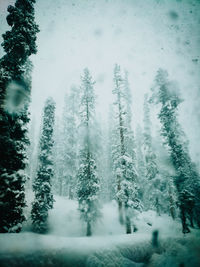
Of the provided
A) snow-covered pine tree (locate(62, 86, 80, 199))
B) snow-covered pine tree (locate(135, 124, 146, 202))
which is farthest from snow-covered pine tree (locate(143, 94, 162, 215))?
snow-covered pine tree (locate(62, 86, 80, 199))

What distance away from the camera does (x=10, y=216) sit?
950cm

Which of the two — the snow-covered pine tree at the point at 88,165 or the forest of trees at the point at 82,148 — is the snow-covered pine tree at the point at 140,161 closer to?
the forest of trees at the point at 82,148

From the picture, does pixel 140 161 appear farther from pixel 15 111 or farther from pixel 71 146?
pixel 15 111

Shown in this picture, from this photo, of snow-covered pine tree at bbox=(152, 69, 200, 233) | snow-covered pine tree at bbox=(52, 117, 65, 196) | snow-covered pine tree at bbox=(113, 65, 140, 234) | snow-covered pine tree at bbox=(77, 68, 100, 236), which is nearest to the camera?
snow-covered pine tree at bbox=(113, 65, 140, 234)

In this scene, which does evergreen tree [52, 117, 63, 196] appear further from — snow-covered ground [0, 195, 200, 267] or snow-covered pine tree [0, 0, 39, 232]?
snow-covered ground [0, 195, 200, 267]

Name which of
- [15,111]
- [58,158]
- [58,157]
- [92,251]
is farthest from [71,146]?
[92,251]

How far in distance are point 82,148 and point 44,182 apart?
19.4 ft

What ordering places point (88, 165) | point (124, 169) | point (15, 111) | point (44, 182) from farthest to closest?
1. point (44, 182)
2. point (88, 165)
3. point (124, 169)
4. point (15, 111)

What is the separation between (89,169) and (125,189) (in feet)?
14.7

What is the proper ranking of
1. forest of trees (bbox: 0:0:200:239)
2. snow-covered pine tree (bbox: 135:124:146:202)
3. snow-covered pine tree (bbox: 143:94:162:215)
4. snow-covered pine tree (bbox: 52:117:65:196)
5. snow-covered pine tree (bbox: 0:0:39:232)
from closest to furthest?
snow-covered pine tree (bbox: 0:0:39:232) < forest of trees (bbox: 0:0:200:239) < snow-covered pine tree (bbox: 143:94:162:215) < snow-covered pine tree (bbox: 52:117:65:196) < snow-covered pine tree (bbox: 135:124:146:202)

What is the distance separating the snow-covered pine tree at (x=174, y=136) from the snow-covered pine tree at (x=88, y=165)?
27.7ft

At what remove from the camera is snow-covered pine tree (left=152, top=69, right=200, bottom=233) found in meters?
16.6

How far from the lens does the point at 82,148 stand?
18828 mm

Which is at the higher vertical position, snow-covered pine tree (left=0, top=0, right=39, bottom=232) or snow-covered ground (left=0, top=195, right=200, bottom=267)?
snow-covered pine tree (left=0, top=0, right=39, bottom=232)
